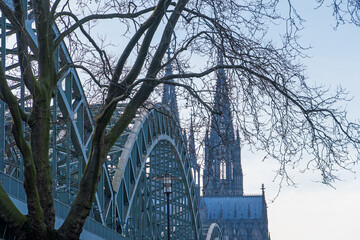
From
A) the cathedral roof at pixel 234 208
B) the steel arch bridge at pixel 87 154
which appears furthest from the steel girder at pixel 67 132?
the cathedral roof at pixel 234 208

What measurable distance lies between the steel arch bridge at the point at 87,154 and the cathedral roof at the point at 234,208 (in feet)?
347

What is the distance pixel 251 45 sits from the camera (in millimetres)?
12766

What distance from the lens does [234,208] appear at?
164875 millimetres

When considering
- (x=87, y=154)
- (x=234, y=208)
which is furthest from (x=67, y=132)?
(x=234, y=208)

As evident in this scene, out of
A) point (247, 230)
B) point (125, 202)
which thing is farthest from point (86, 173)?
point (247, 230)

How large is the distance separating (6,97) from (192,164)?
4.46 m

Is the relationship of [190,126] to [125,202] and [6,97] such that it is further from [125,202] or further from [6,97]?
[125,202]

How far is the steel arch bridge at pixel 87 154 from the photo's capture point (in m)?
14.7

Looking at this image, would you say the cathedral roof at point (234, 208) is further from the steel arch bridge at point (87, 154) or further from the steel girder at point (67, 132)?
the steel girder at point (67, 132)

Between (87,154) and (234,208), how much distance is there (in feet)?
454

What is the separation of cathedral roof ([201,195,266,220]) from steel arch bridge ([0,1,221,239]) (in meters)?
106

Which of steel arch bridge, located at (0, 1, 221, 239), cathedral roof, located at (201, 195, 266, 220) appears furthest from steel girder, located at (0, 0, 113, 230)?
cathedral roof, located at (201, 195, 266, 220)

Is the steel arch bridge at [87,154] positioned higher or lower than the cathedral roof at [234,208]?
lower

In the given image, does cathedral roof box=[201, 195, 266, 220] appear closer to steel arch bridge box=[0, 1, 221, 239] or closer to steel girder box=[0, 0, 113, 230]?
steel arch bridge box=[0, 1, 221, 239]
